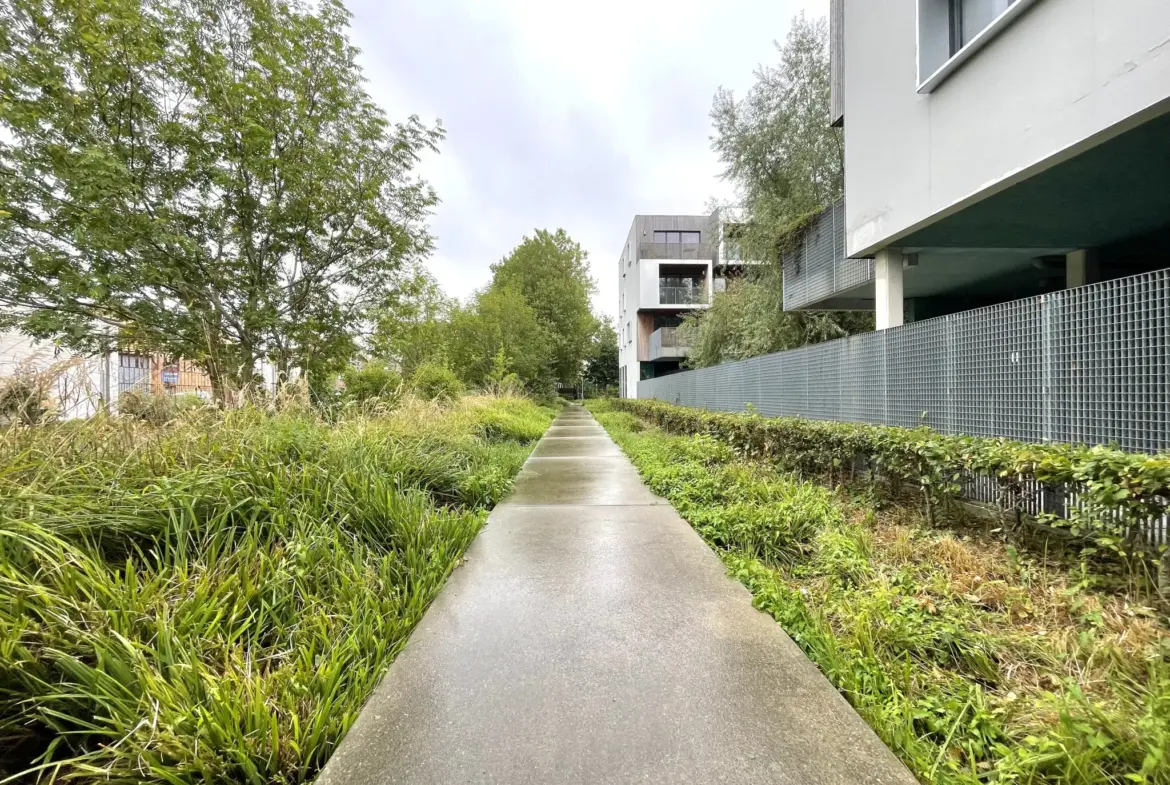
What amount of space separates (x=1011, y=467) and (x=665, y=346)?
2017 cm

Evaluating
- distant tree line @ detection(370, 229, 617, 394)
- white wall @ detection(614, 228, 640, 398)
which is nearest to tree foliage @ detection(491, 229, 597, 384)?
distant tree line @ detection(370, 229, 617, 394)

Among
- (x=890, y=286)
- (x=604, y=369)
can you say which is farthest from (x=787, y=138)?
(x=604, y=369)

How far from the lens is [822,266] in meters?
8.02

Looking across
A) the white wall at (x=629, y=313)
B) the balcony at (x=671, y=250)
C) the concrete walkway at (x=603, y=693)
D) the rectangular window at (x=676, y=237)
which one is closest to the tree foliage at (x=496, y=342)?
the white wall at (x=629, y=313)

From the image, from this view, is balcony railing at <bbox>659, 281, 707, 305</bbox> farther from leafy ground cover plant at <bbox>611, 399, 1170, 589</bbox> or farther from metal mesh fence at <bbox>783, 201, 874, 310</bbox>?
leafy ground cover plant at <bbox>611, 399, 1170, 589</bbox>

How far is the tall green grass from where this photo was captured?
4.81ft

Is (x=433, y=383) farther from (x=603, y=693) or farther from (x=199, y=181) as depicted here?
(x=603, y=693)

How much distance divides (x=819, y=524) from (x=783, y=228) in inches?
299

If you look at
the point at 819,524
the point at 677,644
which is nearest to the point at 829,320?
the point at 819,524

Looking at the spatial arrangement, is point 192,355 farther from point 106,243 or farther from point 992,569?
point 992,569

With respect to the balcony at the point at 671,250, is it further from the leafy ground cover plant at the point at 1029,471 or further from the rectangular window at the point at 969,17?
the leafy ground cover plant at the point at 1029,471

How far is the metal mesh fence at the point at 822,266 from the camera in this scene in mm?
7312

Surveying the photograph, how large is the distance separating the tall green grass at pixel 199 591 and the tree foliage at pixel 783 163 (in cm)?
892

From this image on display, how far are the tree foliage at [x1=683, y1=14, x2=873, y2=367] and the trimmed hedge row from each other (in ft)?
18.6
